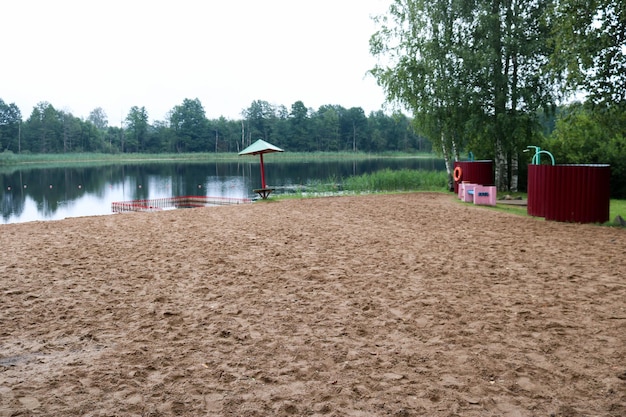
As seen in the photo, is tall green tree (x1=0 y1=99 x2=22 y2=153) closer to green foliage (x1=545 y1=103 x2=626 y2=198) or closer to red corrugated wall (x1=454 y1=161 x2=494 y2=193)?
red corrugated wall (x1=454 y1=161 x2=494 y2=193)

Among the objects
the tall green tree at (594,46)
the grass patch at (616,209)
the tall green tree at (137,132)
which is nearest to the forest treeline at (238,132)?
the tall green tree at (137,132)

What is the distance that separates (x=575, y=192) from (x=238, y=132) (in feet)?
315

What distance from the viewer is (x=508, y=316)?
16.2 ft

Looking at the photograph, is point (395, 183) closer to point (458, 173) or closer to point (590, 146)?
point (458, 173)

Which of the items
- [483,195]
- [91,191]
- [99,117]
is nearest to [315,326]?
[483,195]

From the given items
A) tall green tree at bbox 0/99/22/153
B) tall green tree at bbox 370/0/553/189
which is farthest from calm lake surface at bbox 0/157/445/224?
tall green tree at bbox 0/99/22/153

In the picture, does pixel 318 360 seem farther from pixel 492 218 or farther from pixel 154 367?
pixel 492 218

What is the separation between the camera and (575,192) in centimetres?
1131

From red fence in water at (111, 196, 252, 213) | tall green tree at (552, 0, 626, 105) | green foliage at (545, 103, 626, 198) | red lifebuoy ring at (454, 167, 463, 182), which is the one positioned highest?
tall green tree at (552, 0, 626, 105)

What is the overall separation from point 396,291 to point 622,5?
10.0 metres

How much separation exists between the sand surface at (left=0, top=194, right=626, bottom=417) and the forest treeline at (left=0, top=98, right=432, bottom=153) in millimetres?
90450

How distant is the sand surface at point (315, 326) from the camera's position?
335 centimetres

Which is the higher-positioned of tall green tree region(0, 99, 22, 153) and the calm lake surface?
tall green tree region(0, 99, 22, 153)

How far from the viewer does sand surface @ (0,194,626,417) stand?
11.0 ft
